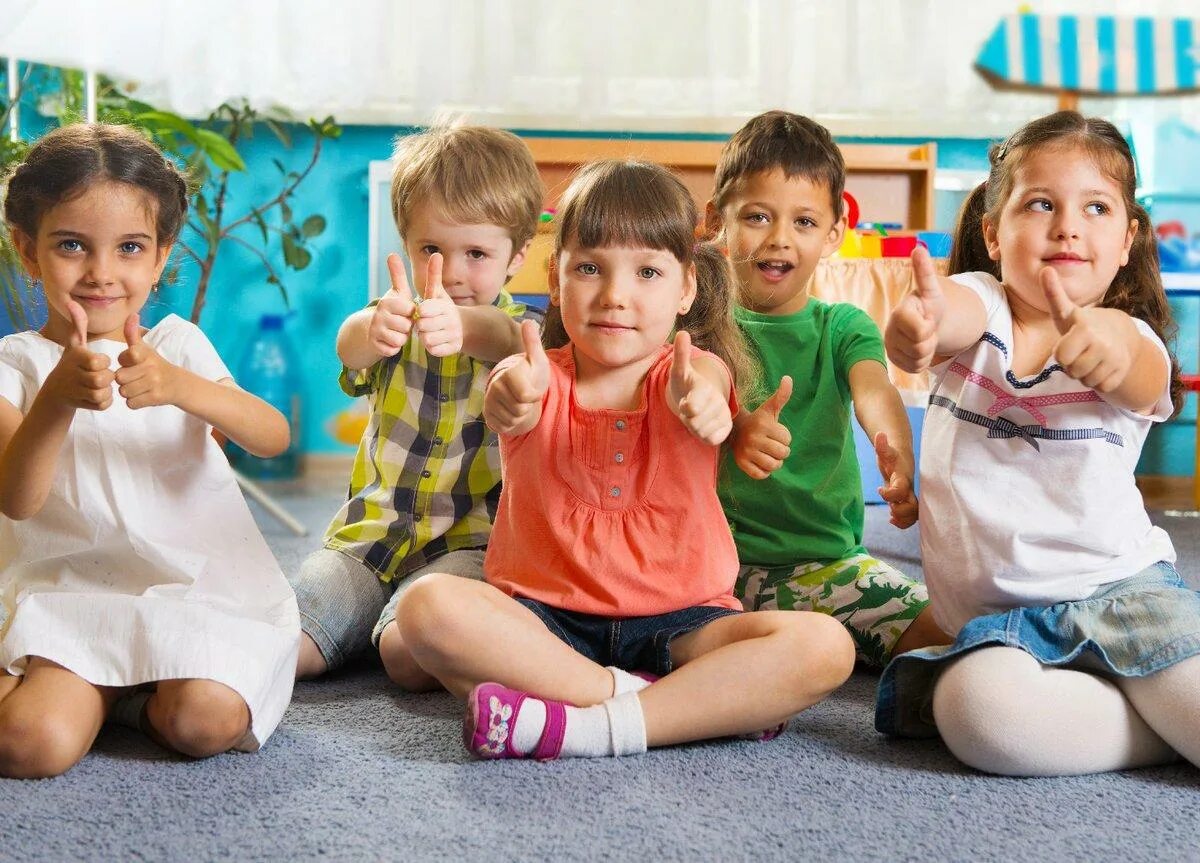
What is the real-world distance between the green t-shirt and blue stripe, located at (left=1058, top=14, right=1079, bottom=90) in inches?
59.4

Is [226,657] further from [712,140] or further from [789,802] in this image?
[712,140]

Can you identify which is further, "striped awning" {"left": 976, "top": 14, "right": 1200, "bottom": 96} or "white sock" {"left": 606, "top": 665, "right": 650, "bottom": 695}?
"striped awning" {"left": 976, "top": 14, "right": 1200, "bottom": 96}

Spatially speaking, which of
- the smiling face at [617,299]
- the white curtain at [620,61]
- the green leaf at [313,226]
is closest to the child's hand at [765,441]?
the smiling face at [617,299]

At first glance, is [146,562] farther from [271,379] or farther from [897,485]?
[271,379]

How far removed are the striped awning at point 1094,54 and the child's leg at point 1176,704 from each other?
192cm

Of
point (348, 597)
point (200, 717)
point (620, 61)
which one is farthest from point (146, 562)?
point (620, 61)

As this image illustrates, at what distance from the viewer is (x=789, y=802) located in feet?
2.64

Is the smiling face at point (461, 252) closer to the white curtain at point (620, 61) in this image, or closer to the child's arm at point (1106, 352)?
the child's arm at point (1106, 352)

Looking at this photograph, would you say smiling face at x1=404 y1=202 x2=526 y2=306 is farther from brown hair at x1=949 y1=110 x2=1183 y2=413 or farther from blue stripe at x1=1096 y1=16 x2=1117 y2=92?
blue stripe at x1=1096 y1=16 x2=1117 y2=92

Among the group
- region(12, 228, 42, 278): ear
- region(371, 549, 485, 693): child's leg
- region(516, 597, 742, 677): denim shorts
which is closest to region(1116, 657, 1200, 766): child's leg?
region(516, 597, 742, 677): denim shorts

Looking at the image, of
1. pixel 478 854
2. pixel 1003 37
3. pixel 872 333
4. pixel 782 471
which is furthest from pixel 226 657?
pixel 1003 37

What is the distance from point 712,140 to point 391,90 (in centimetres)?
69

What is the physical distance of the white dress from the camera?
35.3 inches

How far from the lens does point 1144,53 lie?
2.49 meters
